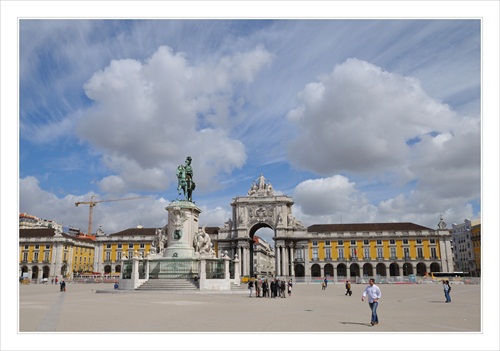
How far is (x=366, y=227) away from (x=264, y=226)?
21125 mm

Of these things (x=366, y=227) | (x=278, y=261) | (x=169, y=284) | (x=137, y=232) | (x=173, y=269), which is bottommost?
(x=278, y=261)

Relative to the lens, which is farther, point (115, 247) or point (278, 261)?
point (115, 247)

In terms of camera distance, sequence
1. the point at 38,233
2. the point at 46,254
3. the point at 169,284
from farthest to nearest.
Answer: the point at 38,233 → the point at 46,254 → the point at 169,284

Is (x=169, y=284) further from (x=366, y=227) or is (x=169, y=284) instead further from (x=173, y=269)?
(x=366, y=227)

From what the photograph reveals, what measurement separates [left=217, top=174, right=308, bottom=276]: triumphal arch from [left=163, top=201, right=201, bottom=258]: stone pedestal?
5624 cm

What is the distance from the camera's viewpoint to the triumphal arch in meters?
84.2

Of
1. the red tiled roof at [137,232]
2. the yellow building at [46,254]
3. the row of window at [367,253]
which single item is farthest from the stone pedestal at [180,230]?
the red tiled roof at [137,232]

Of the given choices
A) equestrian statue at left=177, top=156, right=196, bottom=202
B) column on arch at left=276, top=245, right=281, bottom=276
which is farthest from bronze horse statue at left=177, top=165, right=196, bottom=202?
column on arch at left=276, top=245, right=281, bottom=276

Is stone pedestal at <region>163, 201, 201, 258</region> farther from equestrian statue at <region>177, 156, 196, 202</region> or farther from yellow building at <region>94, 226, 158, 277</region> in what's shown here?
yellow building at <region>94, 226, 158, 277</region>

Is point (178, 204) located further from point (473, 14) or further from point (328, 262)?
point (328, 262)

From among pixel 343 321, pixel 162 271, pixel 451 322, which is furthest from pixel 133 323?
pixel 162 271

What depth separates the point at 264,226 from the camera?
8950 centimetres

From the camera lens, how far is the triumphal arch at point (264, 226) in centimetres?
8425

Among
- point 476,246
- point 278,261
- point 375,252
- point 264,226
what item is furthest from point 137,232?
point 476,246
